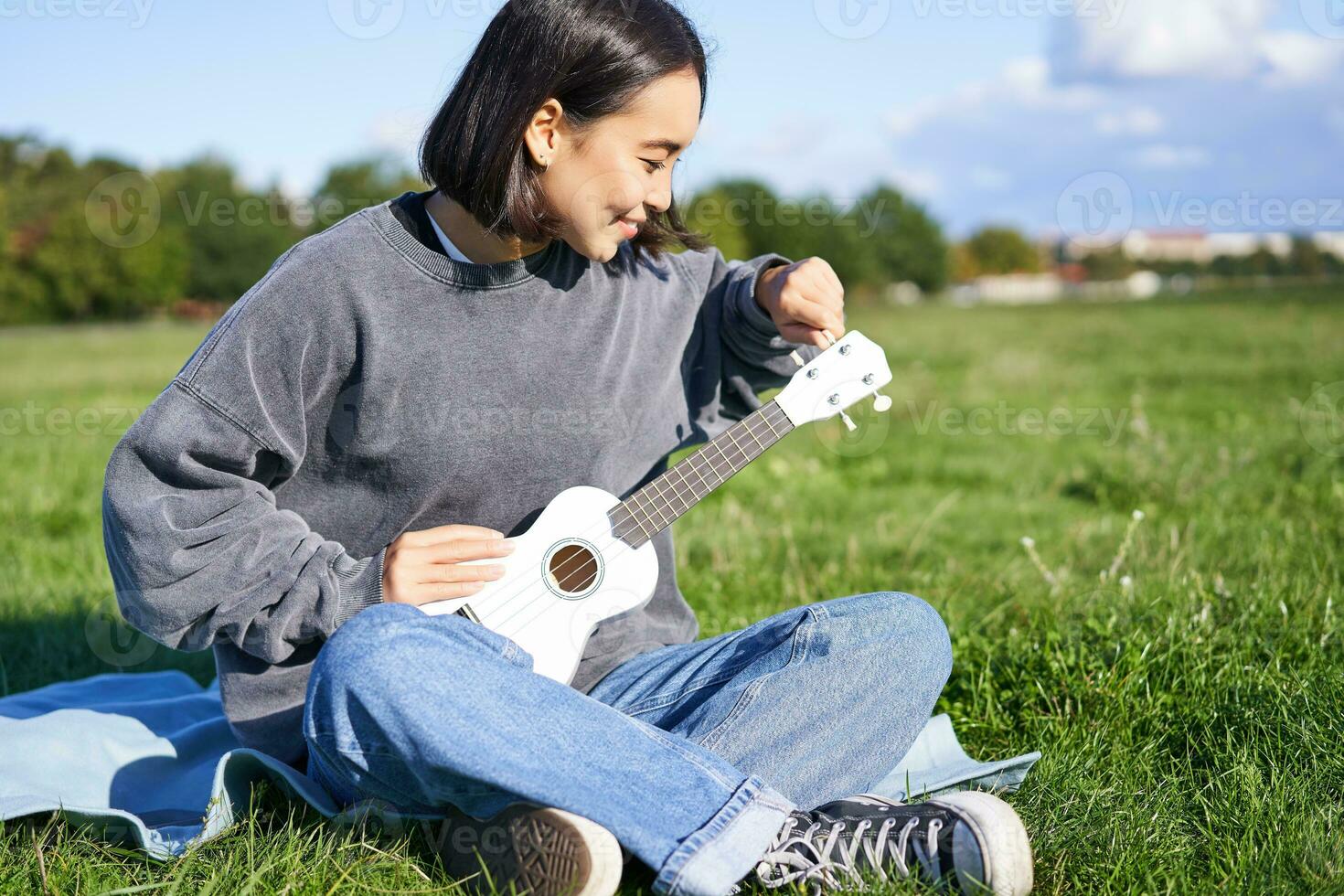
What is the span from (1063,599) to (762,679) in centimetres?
150

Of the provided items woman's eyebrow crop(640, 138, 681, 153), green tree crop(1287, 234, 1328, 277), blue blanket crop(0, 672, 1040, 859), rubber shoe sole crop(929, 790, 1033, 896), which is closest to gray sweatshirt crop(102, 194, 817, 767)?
blue blanket crop(0, 672, 1040, 859)

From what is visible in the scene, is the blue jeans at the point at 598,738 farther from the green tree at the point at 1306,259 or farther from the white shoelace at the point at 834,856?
the green tree at the point at 1306,259

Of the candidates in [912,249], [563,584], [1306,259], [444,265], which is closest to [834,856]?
[563,584]

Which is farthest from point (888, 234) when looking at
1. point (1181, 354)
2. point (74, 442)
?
point (74, 442)

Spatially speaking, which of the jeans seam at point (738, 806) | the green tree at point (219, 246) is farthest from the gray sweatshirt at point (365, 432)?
the green tree at point (219, 246)

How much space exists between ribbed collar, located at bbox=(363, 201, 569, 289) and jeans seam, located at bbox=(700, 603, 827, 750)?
1005 mm

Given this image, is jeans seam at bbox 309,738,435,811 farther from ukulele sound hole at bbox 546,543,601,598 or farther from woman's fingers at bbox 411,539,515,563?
ukulele sound hole at bbox 546,543,601,598

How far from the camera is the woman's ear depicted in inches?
96.7

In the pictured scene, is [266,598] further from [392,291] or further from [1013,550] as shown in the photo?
[1013,550]

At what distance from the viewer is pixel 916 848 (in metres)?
2.09

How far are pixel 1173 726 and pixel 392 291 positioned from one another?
213 cm

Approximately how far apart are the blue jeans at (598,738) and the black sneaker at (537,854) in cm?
3

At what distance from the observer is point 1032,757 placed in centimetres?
248

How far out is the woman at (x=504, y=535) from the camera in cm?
201
